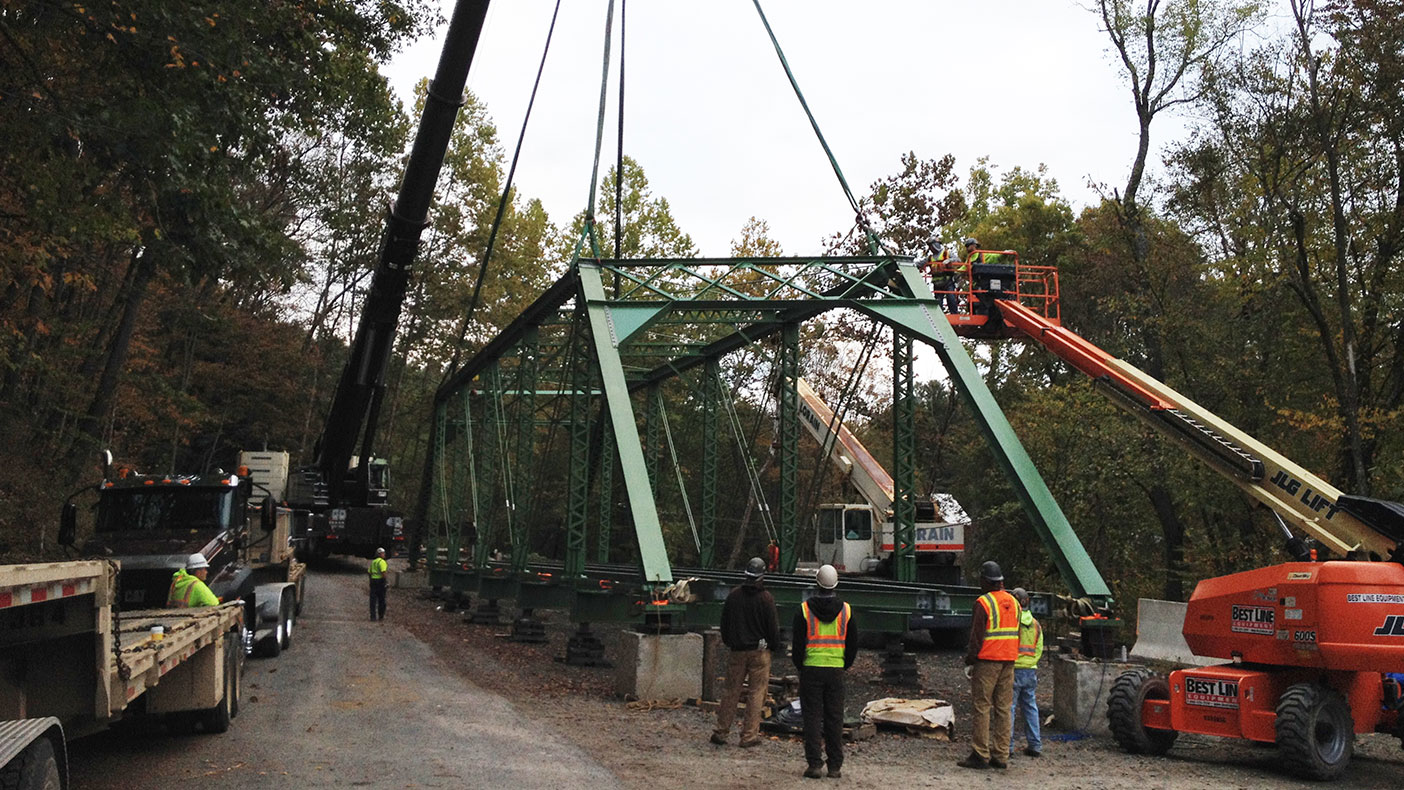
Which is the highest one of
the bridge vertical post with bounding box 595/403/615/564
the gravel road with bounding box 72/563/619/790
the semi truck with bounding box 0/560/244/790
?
the bridge vertical post with bounding box 595/403/615/564

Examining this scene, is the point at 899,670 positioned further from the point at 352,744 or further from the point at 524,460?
the point at 524,460

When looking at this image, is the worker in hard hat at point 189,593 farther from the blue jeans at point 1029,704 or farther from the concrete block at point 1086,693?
the concrete block at point 1086,693

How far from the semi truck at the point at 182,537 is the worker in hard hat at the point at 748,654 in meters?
7.07

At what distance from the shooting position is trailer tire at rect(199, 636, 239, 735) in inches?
420

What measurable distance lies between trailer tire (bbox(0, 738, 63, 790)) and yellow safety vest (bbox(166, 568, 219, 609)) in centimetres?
693

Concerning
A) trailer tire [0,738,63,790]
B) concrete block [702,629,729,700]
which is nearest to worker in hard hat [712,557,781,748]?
concrete block [702,629,729,700]

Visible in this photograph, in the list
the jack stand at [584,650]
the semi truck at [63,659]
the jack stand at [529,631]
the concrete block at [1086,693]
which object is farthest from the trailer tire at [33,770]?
the jack stand at [529,631]

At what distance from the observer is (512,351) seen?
26.0 meters

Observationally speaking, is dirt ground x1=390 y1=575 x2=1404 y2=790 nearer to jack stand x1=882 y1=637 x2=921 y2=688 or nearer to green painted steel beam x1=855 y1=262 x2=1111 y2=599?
jack stand x1=882 y1=637 x2=921 y2=688

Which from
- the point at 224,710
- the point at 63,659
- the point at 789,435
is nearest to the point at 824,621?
the point at 224,710

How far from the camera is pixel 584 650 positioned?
17.5 m

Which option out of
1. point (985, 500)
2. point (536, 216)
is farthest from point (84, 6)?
point (536, 216)

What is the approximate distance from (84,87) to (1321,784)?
16.0 metres

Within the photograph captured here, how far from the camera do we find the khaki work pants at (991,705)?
34.2ft
